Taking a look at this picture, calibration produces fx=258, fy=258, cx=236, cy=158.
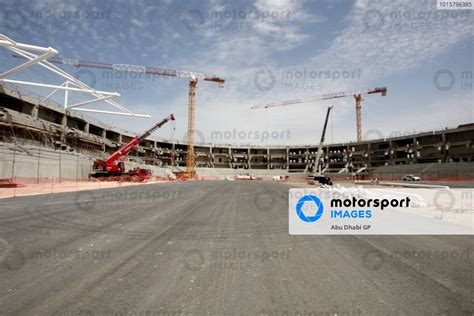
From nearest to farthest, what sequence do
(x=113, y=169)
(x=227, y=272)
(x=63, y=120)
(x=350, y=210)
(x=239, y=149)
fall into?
(x=227, y=272) → (x=350, y=210) → (x=113, y=169) → (x=63, y=120) → (x=239, y=149)

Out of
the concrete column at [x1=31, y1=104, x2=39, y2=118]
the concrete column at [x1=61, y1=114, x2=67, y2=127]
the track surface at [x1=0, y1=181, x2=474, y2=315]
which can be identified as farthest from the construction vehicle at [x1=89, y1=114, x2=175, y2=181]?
the track surface at [x1=0, y1=181, x2=474, y2=315]

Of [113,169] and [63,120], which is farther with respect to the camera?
[63,120]

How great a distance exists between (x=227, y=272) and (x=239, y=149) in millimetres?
99334

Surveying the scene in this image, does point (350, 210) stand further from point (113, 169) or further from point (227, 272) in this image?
point (113, 169)

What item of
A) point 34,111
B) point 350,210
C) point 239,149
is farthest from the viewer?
point 239,149

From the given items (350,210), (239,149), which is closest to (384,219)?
(350,210)

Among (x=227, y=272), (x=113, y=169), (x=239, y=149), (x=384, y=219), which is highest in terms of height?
(x=239, y=149)

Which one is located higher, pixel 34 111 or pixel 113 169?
pixel 34 111

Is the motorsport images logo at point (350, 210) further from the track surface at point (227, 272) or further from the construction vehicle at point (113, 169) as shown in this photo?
the construction vehicle at point (113, 169)

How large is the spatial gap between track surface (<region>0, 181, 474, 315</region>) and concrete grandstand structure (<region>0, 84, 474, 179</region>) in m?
29.1

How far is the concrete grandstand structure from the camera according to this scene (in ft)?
124

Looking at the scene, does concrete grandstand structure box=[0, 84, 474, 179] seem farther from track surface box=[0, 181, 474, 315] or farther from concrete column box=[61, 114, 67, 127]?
track surface box=[0, 181, 474, 315]

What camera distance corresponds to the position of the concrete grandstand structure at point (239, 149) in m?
37.8

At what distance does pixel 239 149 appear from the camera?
10338 cm
